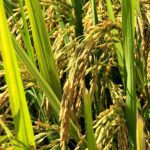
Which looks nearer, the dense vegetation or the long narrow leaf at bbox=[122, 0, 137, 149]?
the dense vegetation

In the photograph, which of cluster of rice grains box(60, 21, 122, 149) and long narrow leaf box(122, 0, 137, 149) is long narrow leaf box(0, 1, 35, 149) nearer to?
cluster of rice grains box(60, 21, 122, 149)

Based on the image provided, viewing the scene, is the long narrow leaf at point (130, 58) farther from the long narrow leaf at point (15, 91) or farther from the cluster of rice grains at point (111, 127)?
the long narrow leaf at point (15, 91)

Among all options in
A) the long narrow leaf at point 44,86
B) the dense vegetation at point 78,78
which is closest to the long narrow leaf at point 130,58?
the dense vegetation at point 78,78

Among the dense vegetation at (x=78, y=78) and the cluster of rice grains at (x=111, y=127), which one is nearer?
the dense vegetation at (x=78, y=78)

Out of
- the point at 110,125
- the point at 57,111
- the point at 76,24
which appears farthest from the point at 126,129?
the point at 76,24

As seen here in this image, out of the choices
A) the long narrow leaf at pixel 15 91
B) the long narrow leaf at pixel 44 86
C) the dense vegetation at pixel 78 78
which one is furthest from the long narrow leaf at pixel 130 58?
the long narrow leaf at pixel 15 91

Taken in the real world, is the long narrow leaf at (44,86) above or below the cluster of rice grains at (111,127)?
above

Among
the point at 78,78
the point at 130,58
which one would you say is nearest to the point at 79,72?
the point at 78,78

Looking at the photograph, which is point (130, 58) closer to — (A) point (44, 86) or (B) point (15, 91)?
(A) point (44, 86)

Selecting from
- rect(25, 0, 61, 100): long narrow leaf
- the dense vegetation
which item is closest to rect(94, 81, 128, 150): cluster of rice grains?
the dense vegetation

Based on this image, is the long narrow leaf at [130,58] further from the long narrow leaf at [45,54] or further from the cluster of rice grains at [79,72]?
the long narrow leaf at [45,54]
